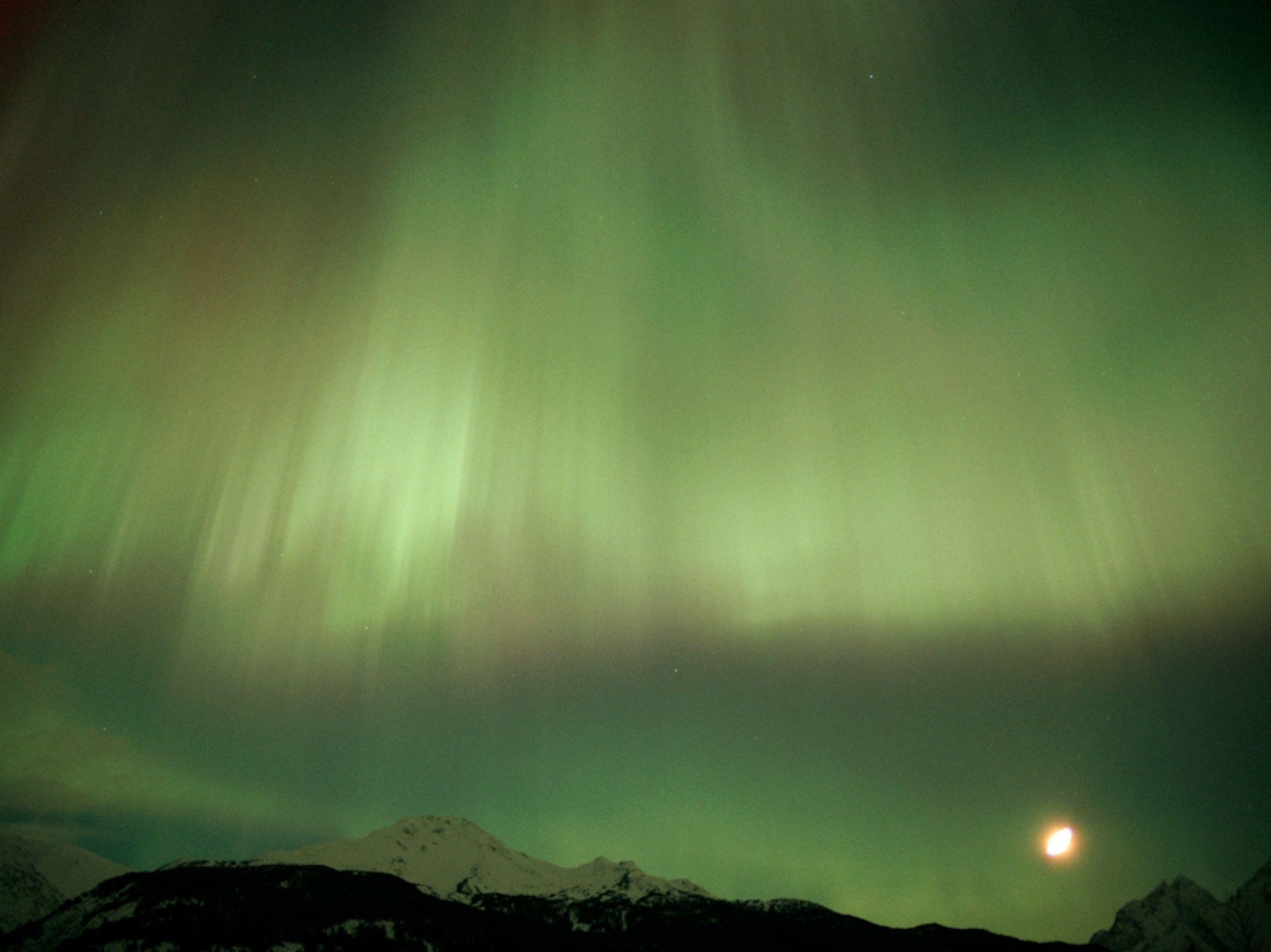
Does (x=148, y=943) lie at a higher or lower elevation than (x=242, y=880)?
lower

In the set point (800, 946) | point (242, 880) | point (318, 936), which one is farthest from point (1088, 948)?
point (242, 880)

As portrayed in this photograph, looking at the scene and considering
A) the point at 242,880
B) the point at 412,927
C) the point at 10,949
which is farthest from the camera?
the point at 10,949

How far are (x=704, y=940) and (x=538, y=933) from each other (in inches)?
1782

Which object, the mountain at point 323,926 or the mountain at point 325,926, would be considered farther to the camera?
the mountain at point 323,926

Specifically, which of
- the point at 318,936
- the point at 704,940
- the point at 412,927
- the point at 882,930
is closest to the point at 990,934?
the point at 882,930

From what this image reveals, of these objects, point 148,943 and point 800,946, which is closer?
point 148,943

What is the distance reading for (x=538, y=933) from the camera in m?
197

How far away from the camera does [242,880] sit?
174 m

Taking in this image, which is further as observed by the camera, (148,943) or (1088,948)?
(1088,948)

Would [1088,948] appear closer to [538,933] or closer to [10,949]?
[538,933]

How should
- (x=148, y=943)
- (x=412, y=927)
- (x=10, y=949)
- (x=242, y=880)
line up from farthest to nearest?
(x=10, y=949)
(x=242, y=880)
(x=412, y=927)
(x=148, y=943)

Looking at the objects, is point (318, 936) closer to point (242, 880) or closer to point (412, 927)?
point (412, 927)

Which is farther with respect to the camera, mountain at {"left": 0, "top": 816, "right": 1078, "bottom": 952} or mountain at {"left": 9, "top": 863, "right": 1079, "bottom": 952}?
mountain at {"left": 0, "top": 816, "right": 1078, "bottom": 952}

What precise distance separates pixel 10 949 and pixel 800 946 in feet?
656
